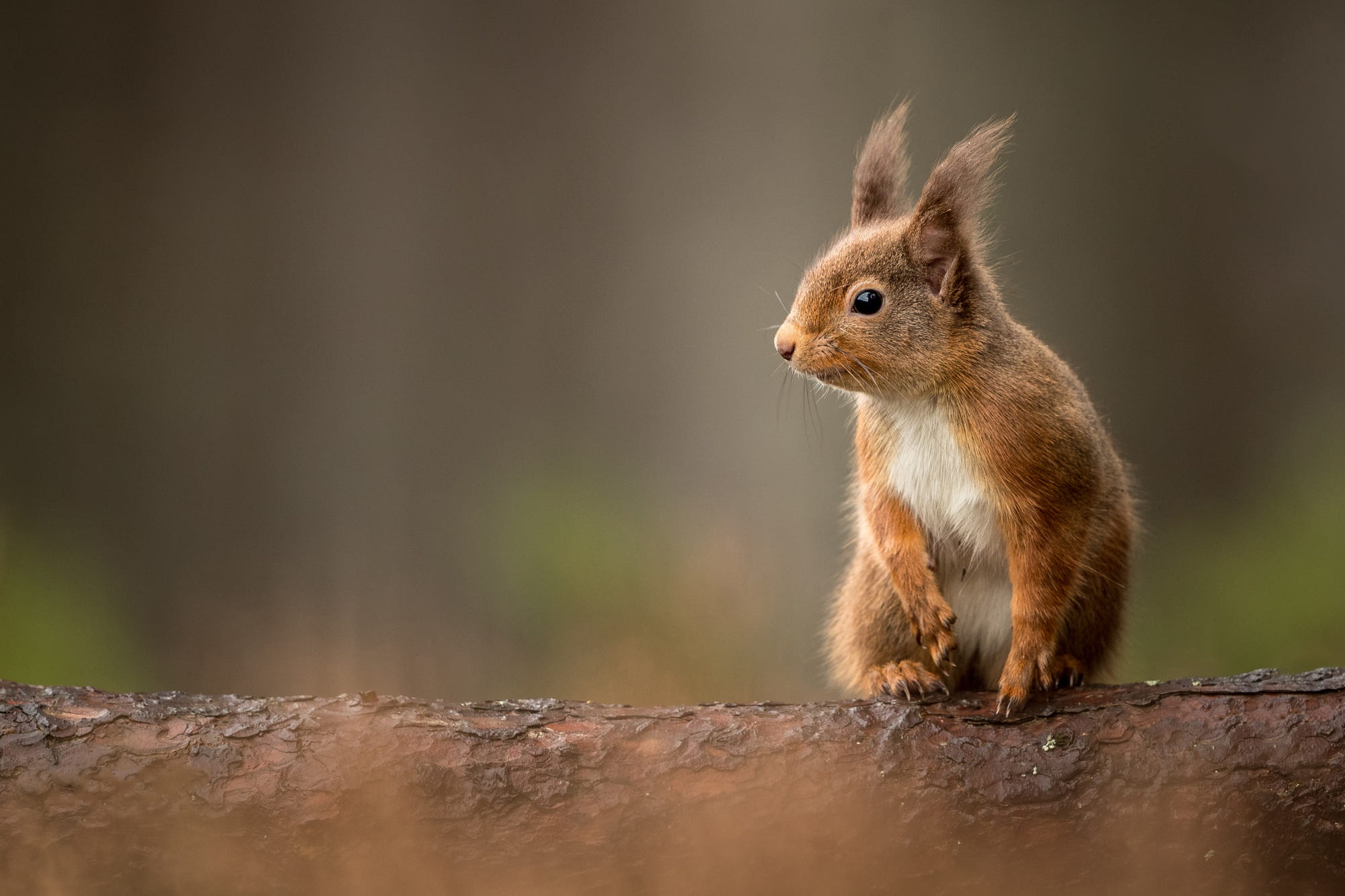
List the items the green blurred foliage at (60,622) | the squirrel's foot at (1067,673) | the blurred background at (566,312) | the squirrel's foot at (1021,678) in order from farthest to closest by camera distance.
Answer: the blurred background at (566,312), the green blurred foliage at (60,622), the squirrel's foot at (1067,673), the squirrel's foot at (1021,678)

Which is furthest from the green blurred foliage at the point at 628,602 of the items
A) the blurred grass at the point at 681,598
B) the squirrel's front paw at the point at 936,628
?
the squirrel's front paw at the point at 936,628

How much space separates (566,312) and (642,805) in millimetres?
1723

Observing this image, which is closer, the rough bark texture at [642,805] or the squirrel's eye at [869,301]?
the rough bark texture at [642,805]

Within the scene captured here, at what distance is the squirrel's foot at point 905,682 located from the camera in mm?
1368

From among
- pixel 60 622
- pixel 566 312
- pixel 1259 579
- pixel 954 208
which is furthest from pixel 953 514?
pixel 60 622

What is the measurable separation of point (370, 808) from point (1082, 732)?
2.36 ft

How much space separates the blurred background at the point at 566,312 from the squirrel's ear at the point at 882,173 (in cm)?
74

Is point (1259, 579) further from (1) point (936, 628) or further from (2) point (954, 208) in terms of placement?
(2) point (954, 208)

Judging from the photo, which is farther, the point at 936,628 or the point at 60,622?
the point at 60,622

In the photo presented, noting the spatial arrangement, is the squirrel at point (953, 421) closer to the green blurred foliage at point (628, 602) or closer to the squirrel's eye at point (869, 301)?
the squirrel's eye at point (869, 301)

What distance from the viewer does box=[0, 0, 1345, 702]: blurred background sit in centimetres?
236

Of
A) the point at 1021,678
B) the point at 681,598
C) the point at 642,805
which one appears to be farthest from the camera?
the point at 681,598

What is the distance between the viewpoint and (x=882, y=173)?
1.51m

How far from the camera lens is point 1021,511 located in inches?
53.5
